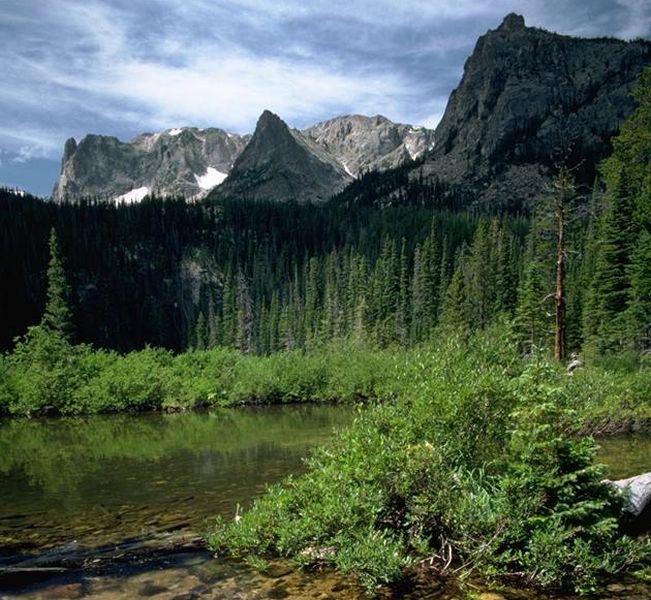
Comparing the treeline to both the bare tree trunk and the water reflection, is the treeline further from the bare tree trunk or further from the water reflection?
Result: the water reflection

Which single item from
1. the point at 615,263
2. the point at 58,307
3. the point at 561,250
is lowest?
the point at 58,307

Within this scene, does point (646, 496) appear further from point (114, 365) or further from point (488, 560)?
point (114, 365)

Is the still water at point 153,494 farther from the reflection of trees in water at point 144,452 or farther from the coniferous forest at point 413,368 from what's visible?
the coniferous forest at point 413,368

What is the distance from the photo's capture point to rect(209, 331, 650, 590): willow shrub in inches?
353

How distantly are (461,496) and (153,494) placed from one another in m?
11.9

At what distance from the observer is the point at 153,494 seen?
18.0 m

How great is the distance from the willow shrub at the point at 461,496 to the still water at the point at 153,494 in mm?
534

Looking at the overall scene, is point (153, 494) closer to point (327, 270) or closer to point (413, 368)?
point (413, 368)

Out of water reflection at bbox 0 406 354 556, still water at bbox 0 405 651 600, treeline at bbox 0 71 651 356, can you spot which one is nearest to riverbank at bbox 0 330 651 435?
water reflection at bbox 0 406 354 556

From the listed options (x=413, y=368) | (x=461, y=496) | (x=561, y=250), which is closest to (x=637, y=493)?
(x=461, y=496)

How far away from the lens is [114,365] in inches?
1969

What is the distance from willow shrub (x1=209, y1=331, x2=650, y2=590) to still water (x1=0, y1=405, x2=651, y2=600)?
53cm

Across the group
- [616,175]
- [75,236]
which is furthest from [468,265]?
[75,236]

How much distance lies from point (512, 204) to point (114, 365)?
17679 centimetres
